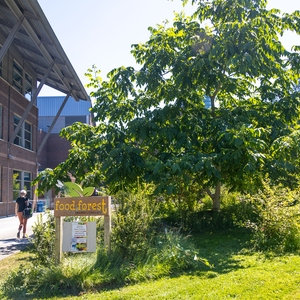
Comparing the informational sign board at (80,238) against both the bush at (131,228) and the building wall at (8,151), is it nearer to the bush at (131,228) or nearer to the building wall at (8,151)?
the bush at (131,228)

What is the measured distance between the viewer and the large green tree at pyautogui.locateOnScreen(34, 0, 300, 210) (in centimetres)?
938

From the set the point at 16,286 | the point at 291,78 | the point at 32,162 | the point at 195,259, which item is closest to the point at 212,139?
the point at 291,78

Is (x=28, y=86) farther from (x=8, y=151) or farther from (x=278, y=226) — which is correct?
(x=278, y=226)

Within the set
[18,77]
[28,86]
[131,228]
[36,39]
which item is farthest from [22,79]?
[131,228]

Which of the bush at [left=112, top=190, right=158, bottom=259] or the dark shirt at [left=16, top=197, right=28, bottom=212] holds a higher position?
the dark shirt at [left=16, top=197, right=28, bottom=212]

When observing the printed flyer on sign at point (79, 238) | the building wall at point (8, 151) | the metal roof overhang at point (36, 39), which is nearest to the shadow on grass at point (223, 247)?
the printed flyer on sign at point (79, 238)

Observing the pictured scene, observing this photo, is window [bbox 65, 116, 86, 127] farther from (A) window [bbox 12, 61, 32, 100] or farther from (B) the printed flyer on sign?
(B) the printed flyer on sign

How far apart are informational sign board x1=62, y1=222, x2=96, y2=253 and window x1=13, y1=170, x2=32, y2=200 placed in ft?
58.3

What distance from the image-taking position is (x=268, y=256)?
25.5 feet

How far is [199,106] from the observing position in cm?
1146

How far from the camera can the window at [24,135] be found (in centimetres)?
2485

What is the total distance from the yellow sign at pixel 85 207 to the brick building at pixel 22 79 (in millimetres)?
10363

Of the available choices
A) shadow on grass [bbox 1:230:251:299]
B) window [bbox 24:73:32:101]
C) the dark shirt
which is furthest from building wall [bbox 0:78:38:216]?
shadow on grass [bbox 1:230:251:299]

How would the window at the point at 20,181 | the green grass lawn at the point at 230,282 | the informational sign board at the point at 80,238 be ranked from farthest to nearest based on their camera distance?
the window at the point at 20,181 < the informational sign board at the point at 80,238 < the green grass lawn at the point at 230,282
